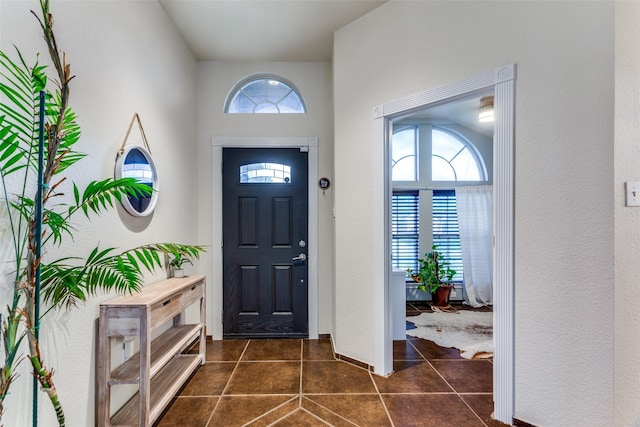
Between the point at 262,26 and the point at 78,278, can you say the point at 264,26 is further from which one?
the point at 78,278

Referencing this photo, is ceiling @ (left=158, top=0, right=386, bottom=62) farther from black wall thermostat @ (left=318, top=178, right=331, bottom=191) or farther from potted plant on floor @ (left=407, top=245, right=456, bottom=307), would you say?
potted plant on floor @ (left=407, top=245, right=456, bottom=307)

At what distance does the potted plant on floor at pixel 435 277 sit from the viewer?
416 centimetres

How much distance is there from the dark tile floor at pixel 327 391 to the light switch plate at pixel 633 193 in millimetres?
1434

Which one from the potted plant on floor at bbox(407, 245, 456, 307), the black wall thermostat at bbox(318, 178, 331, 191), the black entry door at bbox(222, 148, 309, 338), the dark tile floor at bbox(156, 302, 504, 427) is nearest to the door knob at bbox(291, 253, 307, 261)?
the black entry door at bbox(222, 148, 309, 338)

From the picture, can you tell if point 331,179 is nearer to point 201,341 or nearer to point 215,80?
point 215,80

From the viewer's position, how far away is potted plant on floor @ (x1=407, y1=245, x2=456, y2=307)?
164 inches

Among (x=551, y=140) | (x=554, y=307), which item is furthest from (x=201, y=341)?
(x=551, y=140)

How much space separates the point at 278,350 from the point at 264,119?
7.64 feet

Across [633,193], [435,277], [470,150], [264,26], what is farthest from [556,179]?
[470,150]

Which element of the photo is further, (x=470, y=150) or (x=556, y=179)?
(x=470, y=150)

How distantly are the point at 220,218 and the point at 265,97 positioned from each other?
4.56 feet

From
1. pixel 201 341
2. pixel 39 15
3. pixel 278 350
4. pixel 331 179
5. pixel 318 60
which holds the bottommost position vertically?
pixel 278 350

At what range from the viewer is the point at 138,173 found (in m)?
1.98

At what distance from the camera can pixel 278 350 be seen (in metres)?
2.78
